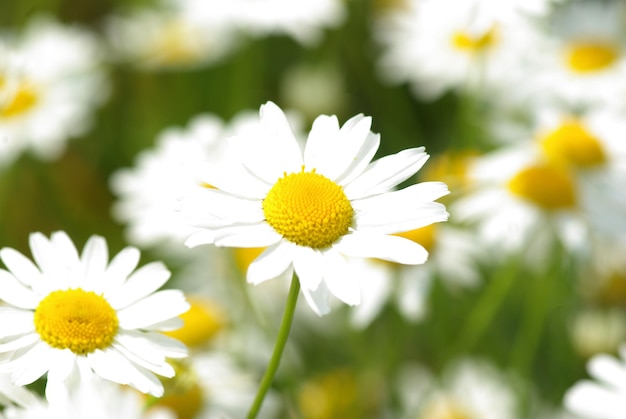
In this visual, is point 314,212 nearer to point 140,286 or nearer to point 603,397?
→ point 140,286

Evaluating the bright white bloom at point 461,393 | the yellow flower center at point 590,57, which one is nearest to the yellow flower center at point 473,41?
the yellow flower center at point 590,57

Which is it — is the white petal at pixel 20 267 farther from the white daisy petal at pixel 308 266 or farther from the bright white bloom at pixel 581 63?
the bright white bloom at pixel 581 63

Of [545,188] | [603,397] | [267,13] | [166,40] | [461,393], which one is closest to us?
[603,397]

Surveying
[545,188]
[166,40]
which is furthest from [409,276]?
[166,40]

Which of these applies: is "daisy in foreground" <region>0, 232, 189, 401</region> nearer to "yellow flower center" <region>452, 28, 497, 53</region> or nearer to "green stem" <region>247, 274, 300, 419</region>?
"green stem" <region>247, 274, 300, 419</region>

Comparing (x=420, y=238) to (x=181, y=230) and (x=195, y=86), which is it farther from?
Result: (x=195, y=86)

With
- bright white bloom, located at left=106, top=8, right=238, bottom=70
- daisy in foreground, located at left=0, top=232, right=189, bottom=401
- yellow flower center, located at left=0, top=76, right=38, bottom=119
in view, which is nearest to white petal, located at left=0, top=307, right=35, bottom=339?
daisy in foreground, located at left=0, top=232, right=189, bottom=401

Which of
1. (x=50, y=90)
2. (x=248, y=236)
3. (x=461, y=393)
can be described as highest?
(x=50, y=90)
